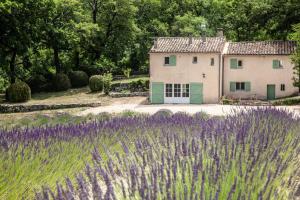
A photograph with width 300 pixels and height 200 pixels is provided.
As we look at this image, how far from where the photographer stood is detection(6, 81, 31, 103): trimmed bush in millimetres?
32312

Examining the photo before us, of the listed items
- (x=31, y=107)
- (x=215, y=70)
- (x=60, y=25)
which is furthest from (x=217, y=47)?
(x=60, y=25)

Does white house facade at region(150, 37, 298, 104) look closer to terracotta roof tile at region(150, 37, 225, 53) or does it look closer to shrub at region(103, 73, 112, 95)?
terracotta roof tile at region(150, 37, 225, 53)

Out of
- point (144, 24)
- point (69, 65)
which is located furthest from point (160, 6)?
point (69, 65)

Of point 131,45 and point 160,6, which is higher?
point 160,6

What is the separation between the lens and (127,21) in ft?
138

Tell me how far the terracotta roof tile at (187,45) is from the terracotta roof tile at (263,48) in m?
1.39

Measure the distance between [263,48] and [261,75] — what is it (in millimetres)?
1985

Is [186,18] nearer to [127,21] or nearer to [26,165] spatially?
[127,21]

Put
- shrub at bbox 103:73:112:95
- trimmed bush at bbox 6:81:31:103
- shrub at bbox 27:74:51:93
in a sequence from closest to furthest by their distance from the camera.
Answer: trimmed bush at bbox 6:81:31:103 < shrub at bbox 103:73:112:95 < shrub at bbox 27:74:51:93

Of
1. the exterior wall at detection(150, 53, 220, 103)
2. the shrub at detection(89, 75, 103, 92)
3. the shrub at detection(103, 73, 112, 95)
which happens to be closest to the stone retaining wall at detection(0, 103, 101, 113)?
the shrub at detection(103, 73, 112, 95)

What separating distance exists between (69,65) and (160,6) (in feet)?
36.6

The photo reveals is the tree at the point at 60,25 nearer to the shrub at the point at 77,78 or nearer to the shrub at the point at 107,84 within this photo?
the shrub at the point at 77,78

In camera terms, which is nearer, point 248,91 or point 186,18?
point 248,91

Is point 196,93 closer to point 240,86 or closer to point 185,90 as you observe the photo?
point 185,90
